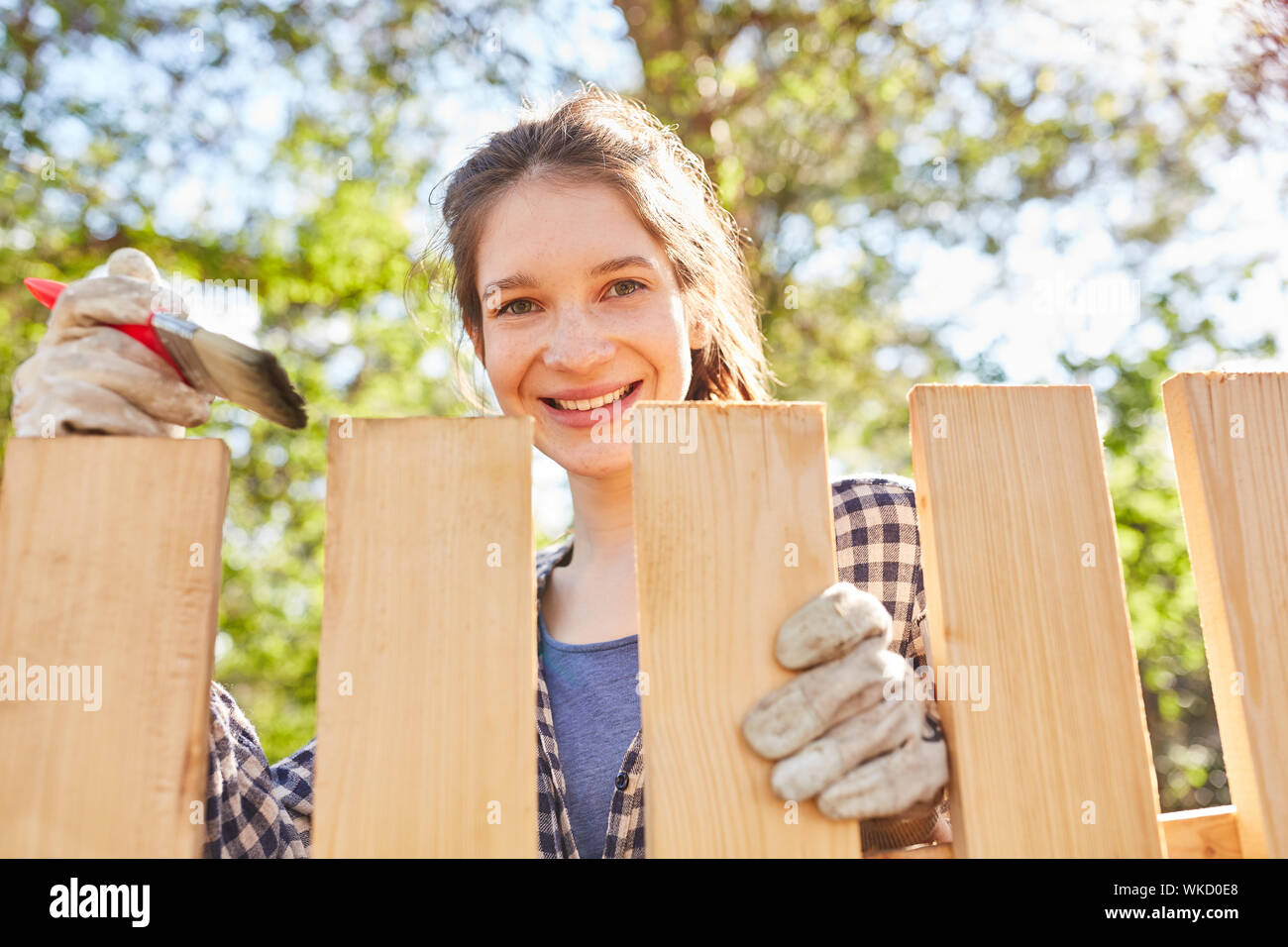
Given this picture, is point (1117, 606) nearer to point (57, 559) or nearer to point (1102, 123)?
point (57, 559)

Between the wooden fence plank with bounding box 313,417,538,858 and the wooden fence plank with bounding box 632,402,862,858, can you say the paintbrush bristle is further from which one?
the wooden fence plank with bounding box 632,402,862,858

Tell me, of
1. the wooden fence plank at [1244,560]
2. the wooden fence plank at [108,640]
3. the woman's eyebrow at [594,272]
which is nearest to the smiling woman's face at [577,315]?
the woman's eyebrow at [594,272]

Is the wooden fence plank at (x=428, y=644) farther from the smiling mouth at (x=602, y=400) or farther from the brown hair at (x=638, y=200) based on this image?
the brown hair at (x=638, y=200)

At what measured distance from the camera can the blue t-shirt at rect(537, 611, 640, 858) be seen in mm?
1664

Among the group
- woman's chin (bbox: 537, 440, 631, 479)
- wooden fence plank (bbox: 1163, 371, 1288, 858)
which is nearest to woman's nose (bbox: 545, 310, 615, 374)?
woman's chin (bbox: 537, 440, 631, 479)

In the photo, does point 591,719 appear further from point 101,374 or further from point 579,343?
point 101,374

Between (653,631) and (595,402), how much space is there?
0.82 m

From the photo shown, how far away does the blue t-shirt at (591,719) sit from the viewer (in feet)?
5.46

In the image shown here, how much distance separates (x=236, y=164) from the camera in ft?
19.8

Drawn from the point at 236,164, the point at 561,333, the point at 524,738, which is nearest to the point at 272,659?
the point at 236,164

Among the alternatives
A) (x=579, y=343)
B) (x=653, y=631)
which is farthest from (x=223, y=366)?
(x=579, y=343)
